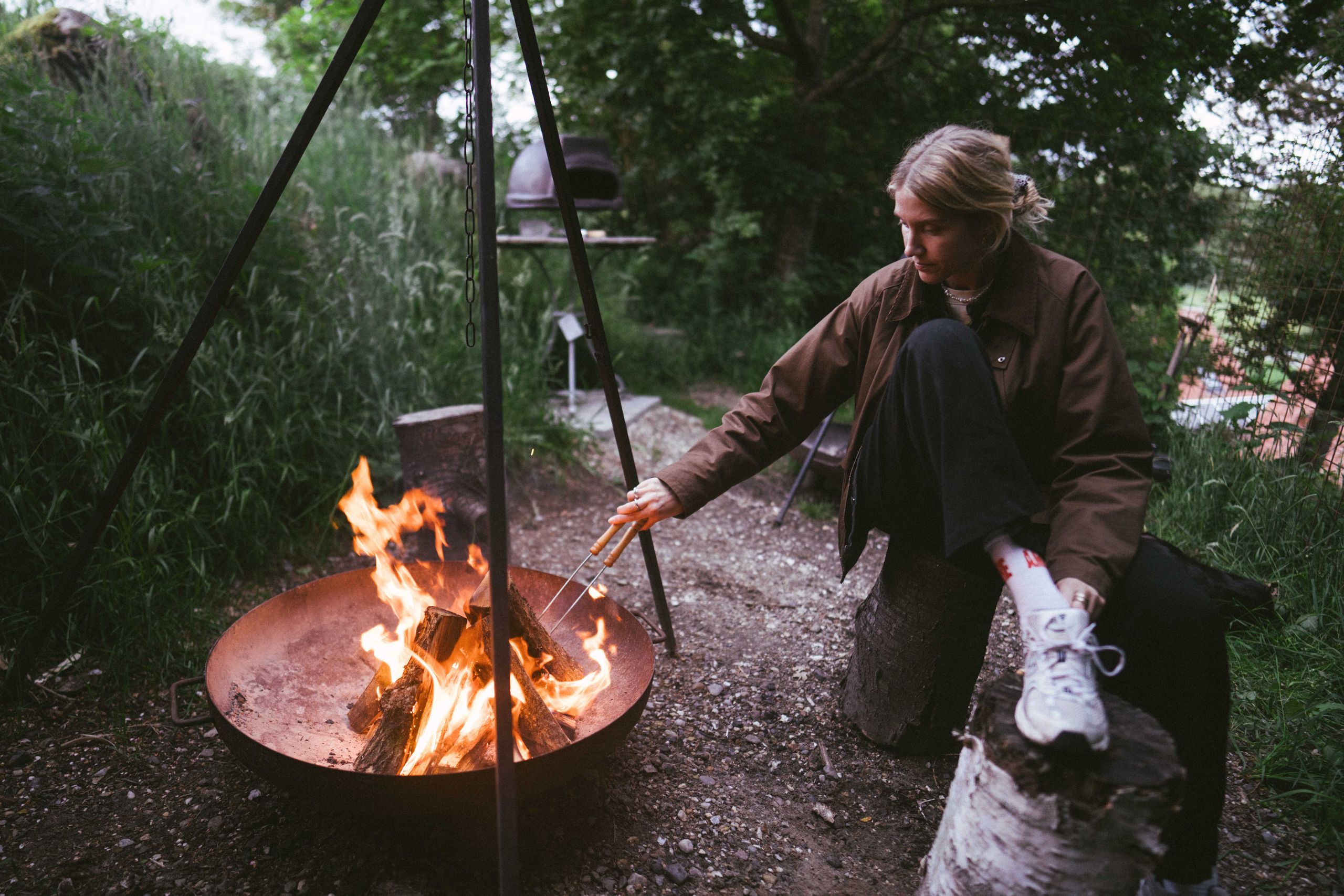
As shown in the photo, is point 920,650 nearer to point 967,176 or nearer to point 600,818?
point 600,818

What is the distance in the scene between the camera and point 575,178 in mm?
5371

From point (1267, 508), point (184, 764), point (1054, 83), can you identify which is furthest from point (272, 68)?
point (1267, 508)

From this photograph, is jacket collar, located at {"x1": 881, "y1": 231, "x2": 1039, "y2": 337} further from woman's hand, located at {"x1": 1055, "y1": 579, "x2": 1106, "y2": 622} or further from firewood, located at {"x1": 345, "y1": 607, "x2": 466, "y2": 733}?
firewood, located at {"x1": 345, "y1": 607, "x2": 466, "y2": 733}

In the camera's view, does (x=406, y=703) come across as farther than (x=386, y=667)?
No

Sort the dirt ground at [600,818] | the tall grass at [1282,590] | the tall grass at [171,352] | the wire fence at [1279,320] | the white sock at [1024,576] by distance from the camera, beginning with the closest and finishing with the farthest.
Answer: the white sock at [1024,576] < the dirt ground at [600,818] < the tall grass at [1282,590] < the tall grass at [171,352] < the wire fence at [1279,320]

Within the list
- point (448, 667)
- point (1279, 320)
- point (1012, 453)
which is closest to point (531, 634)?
point (448, 667)

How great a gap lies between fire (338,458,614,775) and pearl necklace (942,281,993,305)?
1.19 meters

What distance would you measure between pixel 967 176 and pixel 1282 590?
204 centimetres

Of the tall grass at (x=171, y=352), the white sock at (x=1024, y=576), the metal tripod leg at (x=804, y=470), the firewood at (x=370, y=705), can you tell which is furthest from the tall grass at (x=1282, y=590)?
the tall grass at (x=171, y=352)

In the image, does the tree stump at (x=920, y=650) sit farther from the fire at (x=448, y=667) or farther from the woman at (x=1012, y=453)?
the fire at (x=448, y=667)

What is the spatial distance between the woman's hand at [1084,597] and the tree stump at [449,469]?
7.37ft

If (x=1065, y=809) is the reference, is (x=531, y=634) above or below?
below

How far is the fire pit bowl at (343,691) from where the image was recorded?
58.0 inches

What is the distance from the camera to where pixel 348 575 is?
227 centimetres
